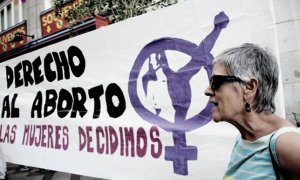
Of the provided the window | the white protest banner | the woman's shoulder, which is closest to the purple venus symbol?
the white protest banner

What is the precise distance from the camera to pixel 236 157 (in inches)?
55.7

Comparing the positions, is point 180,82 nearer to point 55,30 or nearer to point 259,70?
point 259,70

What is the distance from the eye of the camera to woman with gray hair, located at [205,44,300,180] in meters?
1.27

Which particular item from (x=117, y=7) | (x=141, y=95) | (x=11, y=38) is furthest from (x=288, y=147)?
(x=11, y=38)

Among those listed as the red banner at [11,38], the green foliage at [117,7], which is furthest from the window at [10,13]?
the green foliage at [117,7]

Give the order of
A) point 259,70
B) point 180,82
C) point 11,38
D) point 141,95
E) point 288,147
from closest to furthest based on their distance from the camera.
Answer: point 288,147 → point 259,70 → point 180,82 → point 141,95 → point 11,38

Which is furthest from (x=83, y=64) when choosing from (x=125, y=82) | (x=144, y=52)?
(x=144, y=52)

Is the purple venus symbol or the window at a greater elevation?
the window

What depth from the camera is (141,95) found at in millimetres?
2881

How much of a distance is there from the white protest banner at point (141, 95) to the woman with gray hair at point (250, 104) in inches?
30.0

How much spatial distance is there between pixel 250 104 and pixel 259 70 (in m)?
0.15

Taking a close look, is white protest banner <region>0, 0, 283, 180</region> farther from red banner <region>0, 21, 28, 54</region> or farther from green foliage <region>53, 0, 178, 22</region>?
red banner <region>0, 21, 28, 54</region>

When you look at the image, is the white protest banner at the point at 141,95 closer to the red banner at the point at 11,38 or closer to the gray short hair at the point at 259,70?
the gray short hair at the point at 259,70

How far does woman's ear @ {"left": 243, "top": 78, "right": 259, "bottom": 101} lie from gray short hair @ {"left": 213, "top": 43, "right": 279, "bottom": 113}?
0.01 metres
